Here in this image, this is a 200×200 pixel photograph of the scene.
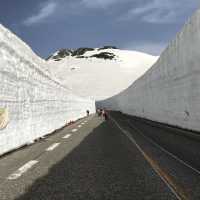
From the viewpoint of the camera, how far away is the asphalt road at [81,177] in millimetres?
6457

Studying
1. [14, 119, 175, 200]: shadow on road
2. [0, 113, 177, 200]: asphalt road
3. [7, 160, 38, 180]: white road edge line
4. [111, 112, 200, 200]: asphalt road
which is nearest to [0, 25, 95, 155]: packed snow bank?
[0, 113, 177, 200]: asphalt road

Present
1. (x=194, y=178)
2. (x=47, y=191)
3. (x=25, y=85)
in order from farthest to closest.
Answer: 1. (x=25, y=85)
2. (x=194, y=178)
3. (x=47, y=191)

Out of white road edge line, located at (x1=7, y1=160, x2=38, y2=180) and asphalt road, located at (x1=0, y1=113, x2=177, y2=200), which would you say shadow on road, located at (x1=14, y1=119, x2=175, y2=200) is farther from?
white road edge line, located at (x1=7, y1=160, x2=38, y2=180)

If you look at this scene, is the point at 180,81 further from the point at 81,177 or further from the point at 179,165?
the point at 81,177

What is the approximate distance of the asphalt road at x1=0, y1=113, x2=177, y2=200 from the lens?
6457mm

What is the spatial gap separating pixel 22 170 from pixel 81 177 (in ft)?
5.70

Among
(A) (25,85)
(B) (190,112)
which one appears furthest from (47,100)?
(B) (190,112)

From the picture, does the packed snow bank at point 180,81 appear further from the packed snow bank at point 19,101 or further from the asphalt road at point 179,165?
the packed snow bank at point 19,101

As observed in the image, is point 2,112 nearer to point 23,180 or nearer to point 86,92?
point 23,180

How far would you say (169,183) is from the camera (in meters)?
7.30

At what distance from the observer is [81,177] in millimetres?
8031

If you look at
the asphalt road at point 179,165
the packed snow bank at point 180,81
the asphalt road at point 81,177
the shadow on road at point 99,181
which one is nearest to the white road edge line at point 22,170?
the asphalt road at point 81,177

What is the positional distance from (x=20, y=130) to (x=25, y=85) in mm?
2677

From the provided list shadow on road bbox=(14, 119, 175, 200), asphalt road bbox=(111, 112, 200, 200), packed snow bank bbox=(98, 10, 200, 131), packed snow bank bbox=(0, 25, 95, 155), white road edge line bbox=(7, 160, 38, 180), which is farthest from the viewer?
packed snow bank bbox=(98, 10, 200, 131)
